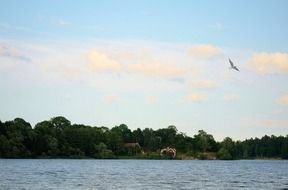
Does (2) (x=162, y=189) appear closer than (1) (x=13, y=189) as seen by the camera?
No

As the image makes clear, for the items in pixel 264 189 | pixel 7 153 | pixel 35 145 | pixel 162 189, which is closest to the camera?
pixel 162 189

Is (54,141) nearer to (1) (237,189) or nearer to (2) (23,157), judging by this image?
(2) (23,157)

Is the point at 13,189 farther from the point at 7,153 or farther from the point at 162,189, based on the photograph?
the point at 7,153

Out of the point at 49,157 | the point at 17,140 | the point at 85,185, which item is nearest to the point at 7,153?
the point at 17,140

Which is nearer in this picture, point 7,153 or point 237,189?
point 237,189

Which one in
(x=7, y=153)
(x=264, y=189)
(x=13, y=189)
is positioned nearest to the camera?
(x=13, y=189)

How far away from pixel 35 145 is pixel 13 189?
13273 centimetres

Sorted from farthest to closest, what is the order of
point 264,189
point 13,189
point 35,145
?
point 35,145
point 264,189
point 13,189

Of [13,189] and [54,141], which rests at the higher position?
[54,141]

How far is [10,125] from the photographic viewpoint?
7234 inches

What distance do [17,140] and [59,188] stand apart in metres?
121

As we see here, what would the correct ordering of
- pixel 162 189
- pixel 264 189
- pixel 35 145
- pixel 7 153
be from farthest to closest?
1. pixel 35 145
2. pixel 7 153
3. pixel 264 189
4. pixel 162 189

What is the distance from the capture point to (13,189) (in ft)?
184

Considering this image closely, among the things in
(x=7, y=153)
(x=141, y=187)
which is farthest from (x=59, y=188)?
(x=7, y=153)
